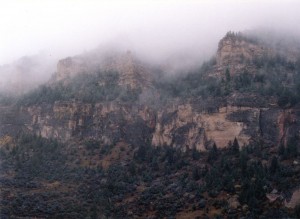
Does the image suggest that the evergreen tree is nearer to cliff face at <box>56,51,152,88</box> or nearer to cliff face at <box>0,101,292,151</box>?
cliff face at <box>0,101,292,151</box>

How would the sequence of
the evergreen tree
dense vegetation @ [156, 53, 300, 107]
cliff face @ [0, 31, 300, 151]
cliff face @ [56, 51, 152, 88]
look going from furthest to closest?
cliff face @ [56, 51, 152, 88], dense vegetation @ [156, 53, 300, 107], cliff face @ [0, 31, 300, 151], the evergreen tree

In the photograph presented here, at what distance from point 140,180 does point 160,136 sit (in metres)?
18.6

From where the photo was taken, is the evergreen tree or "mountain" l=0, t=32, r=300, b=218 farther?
the evergreen tree

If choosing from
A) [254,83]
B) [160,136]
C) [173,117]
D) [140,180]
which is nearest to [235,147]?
[140,180]

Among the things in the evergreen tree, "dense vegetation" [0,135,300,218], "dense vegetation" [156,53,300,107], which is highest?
"dense vegetation" [156,53,300,107]

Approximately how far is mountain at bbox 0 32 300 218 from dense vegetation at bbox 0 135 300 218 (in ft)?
0.76

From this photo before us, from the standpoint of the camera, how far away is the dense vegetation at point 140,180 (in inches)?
3757

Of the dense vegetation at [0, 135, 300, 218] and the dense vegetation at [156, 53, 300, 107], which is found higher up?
the dense vegetation at [156, 53, 300, 107]

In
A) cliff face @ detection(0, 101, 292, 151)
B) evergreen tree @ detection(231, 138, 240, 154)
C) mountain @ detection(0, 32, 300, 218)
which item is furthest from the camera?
cliff face @ detection(0, 101, 292, 151)

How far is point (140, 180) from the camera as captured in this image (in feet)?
376

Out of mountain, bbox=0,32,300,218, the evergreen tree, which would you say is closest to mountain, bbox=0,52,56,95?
mountain, bbox=0,32,300,218

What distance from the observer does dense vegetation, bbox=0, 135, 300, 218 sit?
95.4 metres

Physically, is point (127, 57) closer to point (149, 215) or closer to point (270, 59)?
point (270, 59)

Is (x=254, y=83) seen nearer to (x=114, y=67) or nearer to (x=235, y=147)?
(x=235, y=147)
